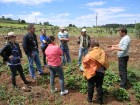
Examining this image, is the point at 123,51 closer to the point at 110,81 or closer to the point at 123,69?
the point at 123,69

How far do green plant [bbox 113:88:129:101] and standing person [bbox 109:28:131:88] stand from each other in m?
0.52

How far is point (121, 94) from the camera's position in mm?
8125

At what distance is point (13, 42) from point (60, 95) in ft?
7.98

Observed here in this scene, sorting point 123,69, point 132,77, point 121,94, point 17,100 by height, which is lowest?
point 17,100

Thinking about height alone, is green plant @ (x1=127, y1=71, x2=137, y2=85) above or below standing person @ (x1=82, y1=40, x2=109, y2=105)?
below

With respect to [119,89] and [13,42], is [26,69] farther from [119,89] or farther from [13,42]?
[119,89]

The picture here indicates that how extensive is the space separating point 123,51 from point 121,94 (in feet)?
4.73

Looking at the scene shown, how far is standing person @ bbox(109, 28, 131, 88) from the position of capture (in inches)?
327

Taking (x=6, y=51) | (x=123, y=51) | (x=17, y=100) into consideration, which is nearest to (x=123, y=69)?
(x=123, y=51)

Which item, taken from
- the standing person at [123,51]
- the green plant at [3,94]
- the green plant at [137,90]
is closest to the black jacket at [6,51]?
the green plant at [3,94]

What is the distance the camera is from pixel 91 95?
767cm

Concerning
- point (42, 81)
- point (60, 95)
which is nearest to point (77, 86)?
point (60, 95)

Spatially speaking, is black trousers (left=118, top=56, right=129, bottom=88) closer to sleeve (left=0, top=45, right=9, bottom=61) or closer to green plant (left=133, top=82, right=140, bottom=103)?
green plant (left=133, top=82, right=140, bottom=103)

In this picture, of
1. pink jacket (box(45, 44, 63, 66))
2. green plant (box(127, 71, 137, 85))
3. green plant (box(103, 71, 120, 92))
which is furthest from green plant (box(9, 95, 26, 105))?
green plant (box(127, 71, 137, 85))
